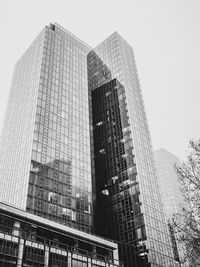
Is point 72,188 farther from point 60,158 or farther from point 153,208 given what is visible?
point 153,208

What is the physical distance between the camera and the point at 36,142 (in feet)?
307

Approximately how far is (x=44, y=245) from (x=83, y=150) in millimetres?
49464

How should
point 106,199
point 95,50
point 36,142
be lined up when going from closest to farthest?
point 36,142, point 106,199, point 95,50

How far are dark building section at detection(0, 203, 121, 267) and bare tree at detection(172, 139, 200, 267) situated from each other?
129 feet

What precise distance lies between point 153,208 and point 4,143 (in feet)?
183

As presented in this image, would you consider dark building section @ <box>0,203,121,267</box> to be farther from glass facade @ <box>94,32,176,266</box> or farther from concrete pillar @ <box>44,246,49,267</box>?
glass facade @ <box>94,32,176,266</box>

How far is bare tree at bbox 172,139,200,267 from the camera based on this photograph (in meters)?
23.2

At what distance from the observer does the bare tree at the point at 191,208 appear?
23234mm

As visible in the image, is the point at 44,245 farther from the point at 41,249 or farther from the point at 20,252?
the point at 20,252

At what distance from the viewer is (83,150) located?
353 ft

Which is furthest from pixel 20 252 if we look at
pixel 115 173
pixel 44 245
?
pixel 115 173

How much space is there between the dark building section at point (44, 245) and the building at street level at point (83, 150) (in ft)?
7.50

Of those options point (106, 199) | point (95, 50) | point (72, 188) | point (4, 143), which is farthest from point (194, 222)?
point (95, 50)

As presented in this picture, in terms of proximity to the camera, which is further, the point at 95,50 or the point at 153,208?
the point at 95,50
